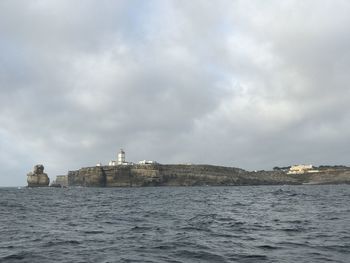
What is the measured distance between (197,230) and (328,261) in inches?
445

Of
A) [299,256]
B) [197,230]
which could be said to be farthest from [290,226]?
[299,256]

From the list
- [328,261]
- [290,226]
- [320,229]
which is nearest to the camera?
[328,261]

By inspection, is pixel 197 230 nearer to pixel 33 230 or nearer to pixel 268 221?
pixel 268 221

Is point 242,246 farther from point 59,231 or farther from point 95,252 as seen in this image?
point 59,231

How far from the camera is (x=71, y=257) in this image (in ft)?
60.2

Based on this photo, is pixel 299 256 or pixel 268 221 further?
pixel 268 221

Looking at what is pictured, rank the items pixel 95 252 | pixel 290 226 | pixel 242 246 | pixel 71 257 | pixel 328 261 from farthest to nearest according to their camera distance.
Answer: pixel 290 226 < pixel 242 246 < pixel 95 252 < pixel 71 257 < pixel 328 261

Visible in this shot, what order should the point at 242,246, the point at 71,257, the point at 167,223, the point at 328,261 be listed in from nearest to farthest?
the point at 328,261, the point at 71,257, the point at 242,246, the point at 167,223

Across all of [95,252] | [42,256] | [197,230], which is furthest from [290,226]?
[42,256]

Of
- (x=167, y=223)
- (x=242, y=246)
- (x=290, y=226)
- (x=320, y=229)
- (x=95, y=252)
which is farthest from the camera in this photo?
(x=167, y=223)

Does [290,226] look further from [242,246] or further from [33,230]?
[33,230]

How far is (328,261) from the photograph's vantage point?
674 inches

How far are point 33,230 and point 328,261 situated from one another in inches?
753

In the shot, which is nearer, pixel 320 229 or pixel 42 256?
pixel 42 256
